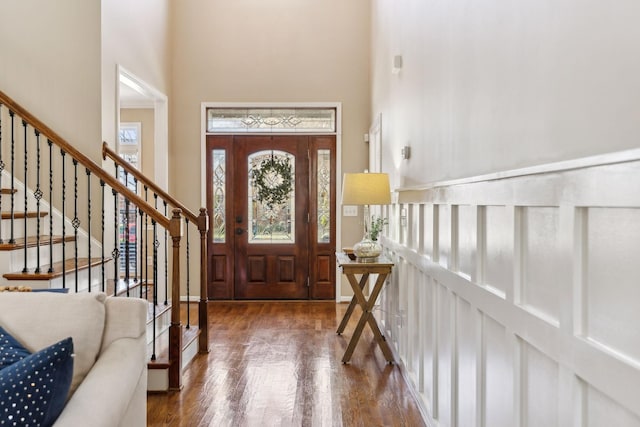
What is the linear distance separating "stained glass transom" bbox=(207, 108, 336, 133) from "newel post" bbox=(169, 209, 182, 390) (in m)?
3.08

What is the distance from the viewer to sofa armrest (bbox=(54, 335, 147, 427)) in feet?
4.93

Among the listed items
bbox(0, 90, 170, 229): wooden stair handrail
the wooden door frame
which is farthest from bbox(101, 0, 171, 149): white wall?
bbox(0, 90, 170, 229): wooden stair handrail

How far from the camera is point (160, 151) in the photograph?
564 cm

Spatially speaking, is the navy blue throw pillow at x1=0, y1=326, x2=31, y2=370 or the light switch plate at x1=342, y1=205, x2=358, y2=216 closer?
the navy blue throw pillow at x1=0, y1=326, x2=31, y2=370

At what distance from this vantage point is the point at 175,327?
3139mm

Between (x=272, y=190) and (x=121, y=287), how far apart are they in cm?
265

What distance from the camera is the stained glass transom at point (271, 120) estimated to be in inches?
236

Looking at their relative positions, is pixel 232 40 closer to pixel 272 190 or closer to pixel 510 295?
pixel 272 190

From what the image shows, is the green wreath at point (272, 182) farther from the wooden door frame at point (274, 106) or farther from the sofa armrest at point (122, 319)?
the sofa armrest at point (122, 319)

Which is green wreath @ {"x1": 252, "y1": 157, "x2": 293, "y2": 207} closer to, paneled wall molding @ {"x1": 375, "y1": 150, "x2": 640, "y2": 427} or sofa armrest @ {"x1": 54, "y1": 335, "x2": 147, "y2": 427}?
paneled wall molding @ {"x1": 375, "y1": 150, "x2": 640, "y2": 427}

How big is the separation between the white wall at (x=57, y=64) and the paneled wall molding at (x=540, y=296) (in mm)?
3025

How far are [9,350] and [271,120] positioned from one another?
474 cm

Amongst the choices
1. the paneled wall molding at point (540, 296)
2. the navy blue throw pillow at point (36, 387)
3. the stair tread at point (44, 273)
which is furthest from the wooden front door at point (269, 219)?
the navy blue throw pillow at point (36, 387)

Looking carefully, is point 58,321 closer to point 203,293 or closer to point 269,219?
point 203,293
